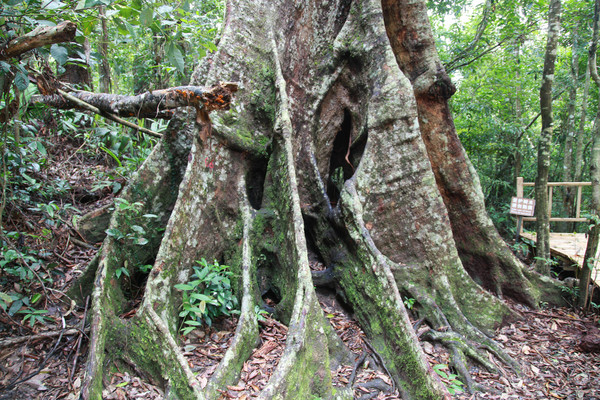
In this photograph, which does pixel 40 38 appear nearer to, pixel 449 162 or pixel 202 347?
pixel 202 347

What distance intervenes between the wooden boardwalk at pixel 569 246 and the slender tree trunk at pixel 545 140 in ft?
1.78

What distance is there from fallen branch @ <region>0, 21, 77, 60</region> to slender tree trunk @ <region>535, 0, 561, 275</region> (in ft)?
16.7

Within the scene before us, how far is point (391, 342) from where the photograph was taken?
2.92 metres

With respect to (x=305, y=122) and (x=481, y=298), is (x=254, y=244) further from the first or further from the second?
(x=481, y=298)

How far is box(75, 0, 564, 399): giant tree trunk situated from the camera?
2602 mm

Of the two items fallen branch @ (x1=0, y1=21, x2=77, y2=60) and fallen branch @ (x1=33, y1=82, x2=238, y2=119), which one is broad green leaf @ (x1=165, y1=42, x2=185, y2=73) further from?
fallen branch @ (x1=33, y1=82, x2=238, y2=119)

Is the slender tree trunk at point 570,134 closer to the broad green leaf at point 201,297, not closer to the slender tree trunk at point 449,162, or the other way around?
the slender tree trunk at point 449,162

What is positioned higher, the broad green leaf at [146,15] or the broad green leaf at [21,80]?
the broad green leaf at [146,15]

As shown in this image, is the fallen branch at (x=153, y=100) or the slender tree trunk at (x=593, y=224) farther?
the slender tree trunk at (x=593, y=224)

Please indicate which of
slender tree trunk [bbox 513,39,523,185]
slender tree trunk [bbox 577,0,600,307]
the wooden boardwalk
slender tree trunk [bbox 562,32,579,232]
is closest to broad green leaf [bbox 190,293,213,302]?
slender tree trunk [bbox 577,0,600,307]

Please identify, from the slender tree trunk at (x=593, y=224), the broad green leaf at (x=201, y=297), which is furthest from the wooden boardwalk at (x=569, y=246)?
the broad green leaf at (x=201, y=297)

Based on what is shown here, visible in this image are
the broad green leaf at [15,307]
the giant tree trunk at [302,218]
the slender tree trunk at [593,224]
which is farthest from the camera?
the slender tree trunk at [593,224]

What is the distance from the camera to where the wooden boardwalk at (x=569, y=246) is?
16.7 feet

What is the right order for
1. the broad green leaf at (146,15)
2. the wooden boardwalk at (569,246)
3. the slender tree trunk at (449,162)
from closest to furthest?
the broad green leaf at (146,15), the slender tree trunk at (449,162), the wooden boardwalk at (569,246)
